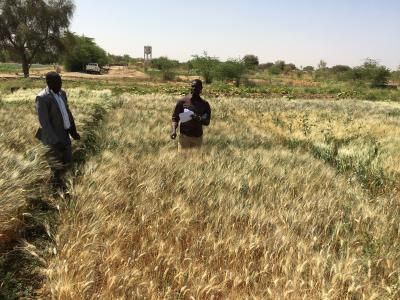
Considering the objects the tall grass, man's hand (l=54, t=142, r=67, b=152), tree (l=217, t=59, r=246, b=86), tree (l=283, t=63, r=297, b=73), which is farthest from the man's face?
tree (l=283, t=63, r=297, b=73)

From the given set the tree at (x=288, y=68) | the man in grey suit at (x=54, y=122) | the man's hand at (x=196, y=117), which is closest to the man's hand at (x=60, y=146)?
the man in grey suit at (x=54, y=122)

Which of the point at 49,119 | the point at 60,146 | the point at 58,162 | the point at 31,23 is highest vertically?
the point at 31,23

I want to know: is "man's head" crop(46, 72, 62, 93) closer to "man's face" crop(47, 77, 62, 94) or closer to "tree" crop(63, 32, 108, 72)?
"man's face" crop(47, 77, 62, 94)

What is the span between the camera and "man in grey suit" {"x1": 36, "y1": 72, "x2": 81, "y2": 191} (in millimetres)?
5605

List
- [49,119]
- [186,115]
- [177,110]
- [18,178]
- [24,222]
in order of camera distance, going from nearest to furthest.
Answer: [24,222] < [18,178] < [49,119] < [186,115] < [177,110]

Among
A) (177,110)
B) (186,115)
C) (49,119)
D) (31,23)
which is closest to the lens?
(49,119)

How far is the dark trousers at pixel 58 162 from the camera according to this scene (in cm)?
565

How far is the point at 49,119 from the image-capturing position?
571 centimetres

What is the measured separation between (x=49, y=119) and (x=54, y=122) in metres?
0.11

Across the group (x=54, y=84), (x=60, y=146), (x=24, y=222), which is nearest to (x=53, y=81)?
(x=54, y=84)

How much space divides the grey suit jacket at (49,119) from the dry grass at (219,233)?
69 centimetres

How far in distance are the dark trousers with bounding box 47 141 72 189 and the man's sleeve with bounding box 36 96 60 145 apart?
155 millimetres

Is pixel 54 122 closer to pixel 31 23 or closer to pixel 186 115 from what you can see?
pixel 186 115

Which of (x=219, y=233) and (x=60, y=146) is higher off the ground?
(x=60, y=146)
